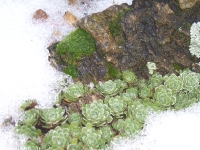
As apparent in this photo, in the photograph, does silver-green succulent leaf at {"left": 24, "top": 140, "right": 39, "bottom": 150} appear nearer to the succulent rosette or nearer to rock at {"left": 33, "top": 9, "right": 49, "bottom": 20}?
the succulent rosette

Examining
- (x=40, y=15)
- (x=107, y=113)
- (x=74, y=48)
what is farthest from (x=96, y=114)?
(x=40, y=15)

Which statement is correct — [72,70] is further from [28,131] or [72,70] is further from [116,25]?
[28,131]

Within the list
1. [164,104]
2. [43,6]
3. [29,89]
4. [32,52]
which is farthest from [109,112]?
[43,6]

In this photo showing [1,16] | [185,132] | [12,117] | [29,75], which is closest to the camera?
[185,132]

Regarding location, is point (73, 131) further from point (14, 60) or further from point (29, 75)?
point (14, 60)

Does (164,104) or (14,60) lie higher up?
(14,60)

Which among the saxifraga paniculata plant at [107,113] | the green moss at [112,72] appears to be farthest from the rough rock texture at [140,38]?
the saxifraga paniculata plant at [107,113]
